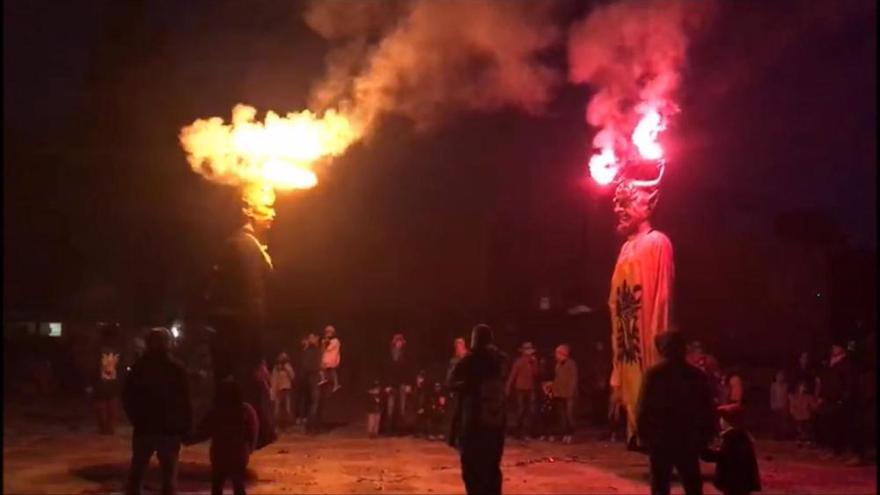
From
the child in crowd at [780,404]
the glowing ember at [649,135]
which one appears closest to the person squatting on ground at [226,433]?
the glowing ember at [649,135]

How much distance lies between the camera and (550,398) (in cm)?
1731

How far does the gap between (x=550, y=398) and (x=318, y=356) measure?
4.11 metres

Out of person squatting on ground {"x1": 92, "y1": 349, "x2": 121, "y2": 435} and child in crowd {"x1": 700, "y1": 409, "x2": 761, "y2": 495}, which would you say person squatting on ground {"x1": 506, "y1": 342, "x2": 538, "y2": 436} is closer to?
person squatting on ground {"x1": 92, "y1": 349, "x2": 121, "y2": 435}

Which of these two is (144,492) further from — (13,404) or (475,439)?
(13,404)

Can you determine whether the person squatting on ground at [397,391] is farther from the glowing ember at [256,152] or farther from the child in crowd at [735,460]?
the child in crowd at [735,460]

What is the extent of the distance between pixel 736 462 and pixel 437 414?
9.37 meters

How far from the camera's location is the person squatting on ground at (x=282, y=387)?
17.6m

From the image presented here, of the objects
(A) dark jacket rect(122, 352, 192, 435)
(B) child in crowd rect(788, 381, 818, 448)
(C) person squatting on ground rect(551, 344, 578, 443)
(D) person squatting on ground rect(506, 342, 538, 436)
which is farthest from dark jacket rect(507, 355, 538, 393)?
(A) dark jacket rect(122, 352, 192, 435)

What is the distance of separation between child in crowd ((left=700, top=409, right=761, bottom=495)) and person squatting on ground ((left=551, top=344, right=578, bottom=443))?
28.1 feet

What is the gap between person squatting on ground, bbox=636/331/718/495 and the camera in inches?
297

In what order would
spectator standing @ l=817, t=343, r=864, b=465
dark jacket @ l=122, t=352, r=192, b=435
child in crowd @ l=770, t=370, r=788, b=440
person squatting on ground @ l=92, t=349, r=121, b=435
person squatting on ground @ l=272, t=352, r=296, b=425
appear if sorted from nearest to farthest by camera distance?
1. dark jacket @ l=122, t=352, r=192, b=435
2. spectator standing @ l=817, t=343, r=864, b=465
3. person squatting on ground @ l=92, t=349, r=121, b=435
4. child in crowd @ l=770, t=370, r=788, b=440
5. person squatting on ground @ l=272, t=352, r=296, b=425

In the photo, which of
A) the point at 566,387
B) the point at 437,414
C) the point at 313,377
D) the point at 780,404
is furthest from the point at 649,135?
the point at 780,404

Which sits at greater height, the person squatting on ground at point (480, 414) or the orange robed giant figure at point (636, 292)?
the orange robed giant figure at point (636, 292)

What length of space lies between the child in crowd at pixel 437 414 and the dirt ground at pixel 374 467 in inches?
22.9
